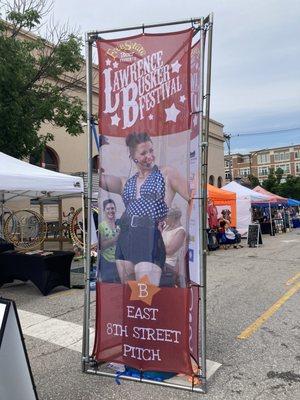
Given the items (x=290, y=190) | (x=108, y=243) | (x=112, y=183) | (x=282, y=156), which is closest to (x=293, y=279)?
(x=108, y=243)

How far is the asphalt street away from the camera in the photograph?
12.7ft

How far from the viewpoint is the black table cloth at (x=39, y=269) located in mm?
8000

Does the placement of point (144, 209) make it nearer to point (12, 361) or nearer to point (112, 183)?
point (112, 183)

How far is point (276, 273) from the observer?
1052 cm

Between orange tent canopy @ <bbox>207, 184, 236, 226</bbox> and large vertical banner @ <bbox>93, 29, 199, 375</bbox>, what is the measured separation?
44.3 ft

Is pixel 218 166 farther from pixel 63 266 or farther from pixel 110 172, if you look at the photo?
pixel 110 172

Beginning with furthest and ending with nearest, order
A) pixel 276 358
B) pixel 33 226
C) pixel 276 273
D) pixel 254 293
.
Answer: pixel 33 226 < pixel 276 273 < pixel 254 293 < pixel 276 358

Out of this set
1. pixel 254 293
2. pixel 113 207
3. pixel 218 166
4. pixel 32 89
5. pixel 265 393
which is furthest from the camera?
pixel 218 166

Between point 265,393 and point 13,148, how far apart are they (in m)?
9.74

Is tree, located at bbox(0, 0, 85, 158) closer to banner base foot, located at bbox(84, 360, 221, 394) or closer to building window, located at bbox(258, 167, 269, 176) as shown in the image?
banner base foot, located at bbox(84, 360, 221, 394)

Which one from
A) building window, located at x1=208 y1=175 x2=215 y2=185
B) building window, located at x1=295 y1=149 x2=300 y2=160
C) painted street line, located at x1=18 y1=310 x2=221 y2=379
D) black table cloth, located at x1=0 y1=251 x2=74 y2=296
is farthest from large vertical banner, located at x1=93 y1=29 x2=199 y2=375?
building window, located at x1=295 y1=149 x2=300 y2=160

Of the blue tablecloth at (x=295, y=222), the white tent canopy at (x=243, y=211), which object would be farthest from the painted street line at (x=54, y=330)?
the blue tablecloth at (x=295, y=222)

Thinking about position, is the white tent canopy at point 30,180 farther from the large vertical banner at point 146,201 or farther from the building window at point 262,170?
the building window at point 262,170

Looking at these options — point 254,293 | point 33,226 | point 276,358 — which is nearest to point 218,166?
point 33,226
